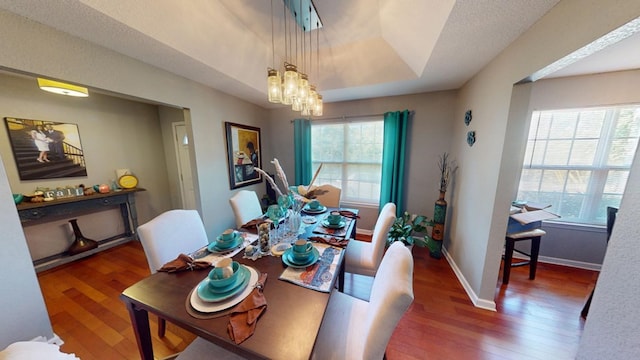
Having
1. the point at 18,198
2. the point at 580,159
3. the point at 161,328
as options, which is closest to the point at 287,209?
the point at 161,328

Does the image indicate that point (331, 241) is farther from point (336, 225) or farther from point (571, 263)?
point (571, 263)

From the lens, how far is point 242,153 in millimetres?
2918

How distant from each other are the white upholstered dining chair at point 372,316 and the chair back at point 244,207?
116cm

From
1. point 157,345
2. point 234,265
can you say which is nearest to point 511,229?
point 234,265

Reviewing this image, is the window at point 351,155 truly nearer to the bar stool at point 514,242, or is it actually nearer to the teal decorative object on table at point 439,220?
the teal decorative object on table at point 439,220

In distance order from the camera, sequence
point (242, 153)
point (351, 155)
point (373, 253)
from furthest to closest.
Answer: point (351, 155) → point (242, 153) → point (373, 253)

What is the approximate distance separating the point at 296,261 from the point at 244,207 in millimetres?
1056

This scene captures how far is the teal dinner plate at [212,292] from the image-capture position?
0.87 m

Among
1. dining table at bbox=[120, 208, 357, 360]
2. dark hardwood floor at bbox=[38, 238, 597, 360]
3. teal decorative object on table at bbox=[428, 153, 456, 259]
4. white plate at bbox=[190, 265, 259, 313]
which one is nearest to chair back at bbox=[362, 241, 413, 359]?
dining table at bbox=[120, 208, 357, 360]

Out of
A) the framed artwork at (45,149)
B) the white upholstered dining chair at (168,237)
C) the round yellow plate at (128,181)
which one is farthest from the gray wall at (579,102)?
the framed artwork at (45,149)

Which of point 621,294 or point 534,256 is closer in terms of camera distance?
point 621,294

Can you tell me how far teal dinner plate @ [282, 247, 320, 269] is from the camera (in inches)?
44.2

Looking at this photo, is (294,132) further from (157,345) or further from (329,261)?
(157,345)

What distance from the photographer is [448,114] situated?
257 cm
